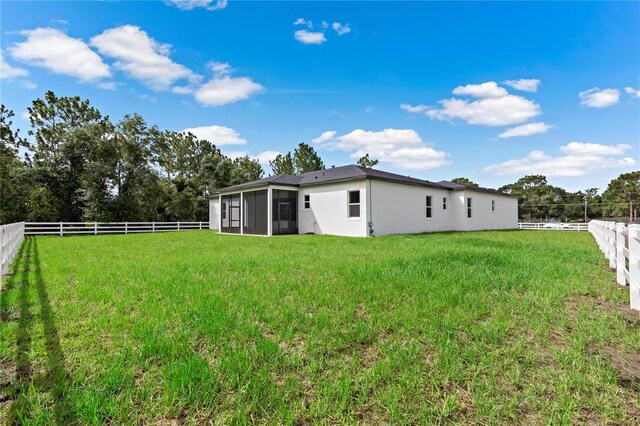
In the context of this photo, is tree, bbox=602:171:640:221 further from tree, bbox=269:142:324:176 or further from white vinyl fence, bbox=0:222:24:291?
white vinyl fence, bbox=0:222:24:291

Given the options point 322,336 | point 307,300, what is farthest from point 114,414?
point 307,300

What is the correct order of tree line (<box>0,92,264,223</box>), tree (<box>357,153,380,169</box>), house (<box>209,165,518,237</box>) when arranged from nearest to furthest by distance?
house (<box>209,165,518,237</box>) < tree line (<box>0,92,264,223</box>) < tree (<box>357,153,380,169</box>)

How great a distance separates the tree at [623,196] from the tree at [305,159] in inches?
1819

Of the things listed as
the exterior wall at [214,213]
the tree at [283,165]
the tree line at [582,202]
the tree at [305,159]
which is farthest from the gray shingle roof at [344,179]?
the tree line at [582,202]

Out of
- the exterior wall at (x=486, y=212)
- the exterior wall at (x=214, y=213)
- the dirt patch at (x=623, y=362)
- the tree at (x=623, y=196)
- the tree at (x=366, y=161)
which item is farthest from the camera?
the tree at (x=623, y=196)

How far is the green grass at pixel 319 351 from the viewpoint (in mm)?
2037

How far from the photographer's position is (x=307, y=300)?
409cm

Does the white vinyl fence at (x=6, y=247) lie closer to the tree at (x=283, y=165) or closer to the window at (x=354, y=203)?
the window at (x=354, y=203)

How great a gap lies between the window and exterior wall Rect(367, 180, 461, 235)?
789 millimetres

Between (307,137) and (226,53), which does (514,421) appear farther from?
(307,137)

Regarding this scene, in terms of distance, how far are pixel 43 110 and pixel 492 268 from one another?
36.6m

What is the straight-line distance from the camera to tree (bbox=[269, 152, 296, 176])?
Result: 4378 centimetres

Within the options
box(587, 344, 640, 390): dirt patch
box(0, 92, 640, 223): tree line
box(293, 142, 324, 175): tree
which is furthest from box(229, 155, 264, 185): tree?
box(587, 344, 640, 390): dirt patch

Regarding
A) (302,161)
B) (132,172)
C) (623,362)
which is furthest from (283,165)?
(623,362)
